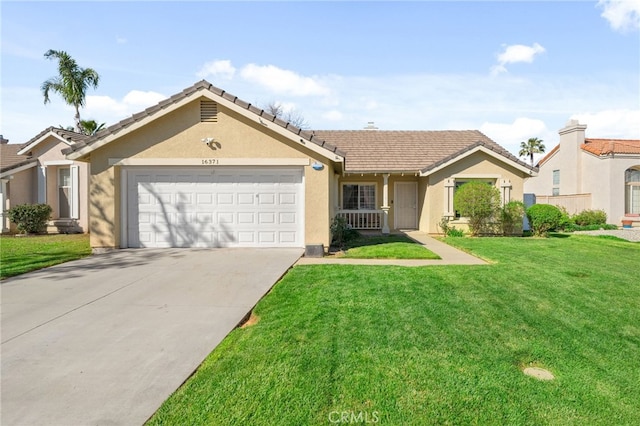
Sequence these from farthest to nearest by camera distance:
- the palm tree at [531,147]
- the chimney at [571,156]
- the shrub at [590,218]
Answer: the palm tree at [531,147]
the chimney at [571,156]
the shrub at [590,218]

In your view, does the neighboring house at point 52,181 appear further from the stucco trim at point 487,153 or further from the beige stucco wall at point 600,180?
the beige stucco wall at point 600,180

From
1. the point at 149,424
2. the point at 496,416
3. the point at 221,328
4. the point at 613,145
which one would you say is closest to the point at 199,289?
the point at 221,328

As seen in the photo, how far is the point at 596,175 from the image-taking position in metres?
24.5

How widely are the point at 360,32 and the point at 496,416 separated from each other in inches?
486

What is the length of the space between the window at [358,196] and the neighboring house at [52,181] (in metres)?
12.2

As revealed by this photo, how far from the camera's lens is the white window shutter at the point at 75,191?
1698 cm

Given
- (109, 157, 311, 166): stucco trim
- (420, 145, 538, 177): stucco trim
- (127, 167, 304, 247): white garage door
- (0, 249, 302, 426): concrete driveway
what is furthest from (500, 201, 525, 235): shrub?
(0, 249, 302, 426): concrete driveway

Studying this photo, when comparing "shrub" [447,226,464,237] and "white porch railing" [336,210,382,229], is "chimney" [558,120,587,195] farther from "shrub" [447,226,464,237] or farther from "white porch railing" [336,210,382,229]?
"white porch railing" [336,210,382,229]

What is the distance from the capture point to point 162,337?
15.8 feet

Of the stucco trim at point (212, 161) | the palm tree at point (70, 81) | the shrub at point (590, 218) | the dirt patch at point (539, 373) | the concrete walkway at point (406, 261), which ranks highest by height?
the palm tree at point (70, 81)

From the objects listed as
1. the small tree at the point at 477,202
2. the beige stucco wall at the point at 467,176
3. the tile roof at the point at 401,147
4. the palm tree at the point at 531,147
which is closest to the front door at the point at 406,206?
the tile roof at the point at 401,147

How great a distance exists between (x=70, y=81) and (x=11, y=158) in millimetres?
10287

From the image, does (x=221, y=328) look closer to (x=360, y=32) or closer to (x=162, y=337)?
(x=162, y=337)

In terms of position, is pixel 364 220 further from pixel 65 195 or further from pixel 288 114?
pixel 288 114
